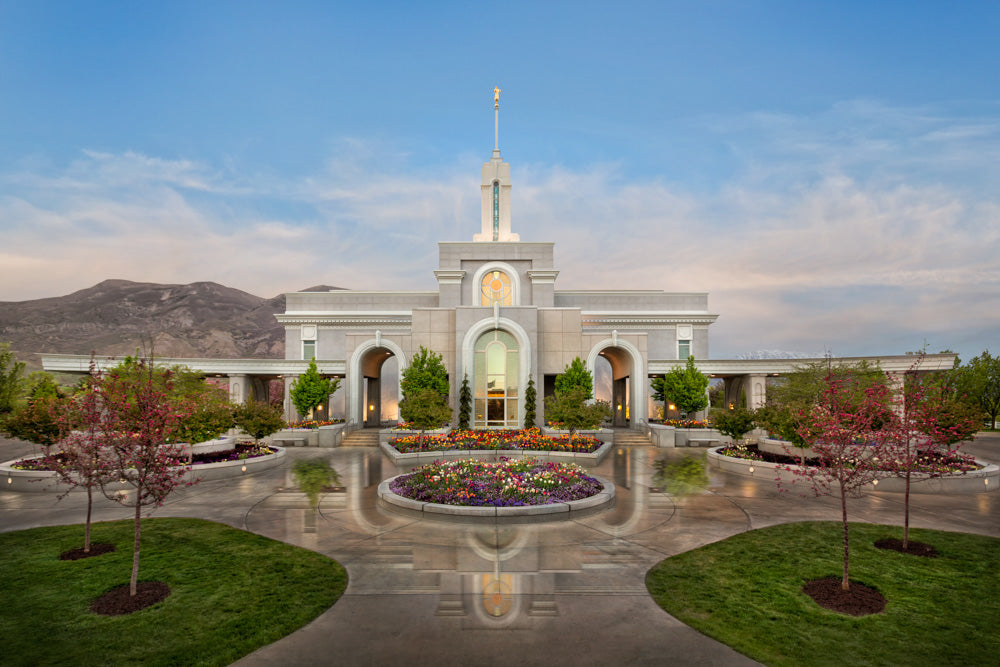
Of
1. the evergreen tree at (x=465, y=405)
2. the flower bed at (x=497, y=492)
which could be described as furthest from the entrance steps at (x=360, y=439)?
the flower bed at (x=497, y=492)

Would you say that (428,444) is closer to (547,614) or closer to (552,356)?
(552,356)

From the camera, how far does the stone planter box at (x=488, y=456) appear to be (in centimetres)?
2092

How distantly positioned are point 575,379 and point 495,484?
726 inches

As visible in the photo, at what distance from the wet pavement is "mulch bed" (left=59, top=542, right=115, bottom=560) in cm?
239

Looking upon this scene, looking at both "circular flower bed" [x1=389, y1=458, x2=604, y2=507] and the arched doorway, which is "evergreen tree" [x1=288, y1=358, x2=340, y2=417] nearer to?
the arched doorway

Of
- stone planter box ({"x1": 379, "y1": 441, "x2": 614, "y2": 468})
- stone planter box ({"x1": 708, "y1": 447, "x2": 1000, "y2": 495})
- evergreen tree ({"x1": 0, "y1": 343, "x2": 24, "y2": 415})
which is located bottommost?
stone planter box ({"x1": 379, "y1": 441, "x2": 614, "y2": 468})

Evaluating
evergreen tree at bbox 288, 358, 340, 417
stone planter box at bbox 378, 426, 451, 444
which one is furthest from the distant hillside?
stone planter box at bbox 378, 426, 451, 444

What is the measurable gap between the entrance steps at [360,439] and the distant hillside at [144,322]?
4316 inches

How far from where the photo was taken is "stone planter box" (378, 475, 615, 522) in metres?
11.4

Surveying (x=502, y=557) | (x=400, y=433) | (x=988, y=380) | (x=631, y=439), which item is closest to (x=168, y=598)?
(x=502, y=557)

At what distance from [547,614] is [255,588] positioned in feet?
14.9

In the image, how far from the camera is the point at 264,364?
132 ft

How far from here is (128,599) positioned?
277 inches

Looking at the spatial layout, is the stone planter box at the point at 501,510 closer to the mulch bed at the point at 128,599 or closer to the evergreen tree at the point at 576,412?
the mulch bed at the point at 128,599
